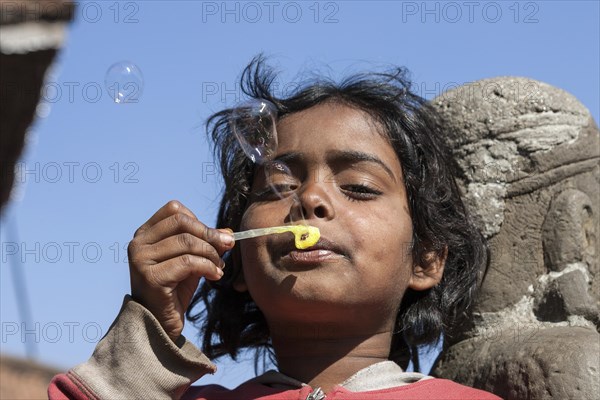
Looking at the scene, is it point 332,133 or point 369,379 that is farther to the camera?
point 332,133

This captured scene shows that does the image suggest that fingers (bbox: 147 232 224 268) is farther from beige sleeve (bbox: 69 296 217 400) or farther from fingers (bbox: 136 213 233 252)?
beige sleeve (bbox: 69 296 217 400)

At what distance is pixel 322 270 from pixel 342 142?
0.37 meters

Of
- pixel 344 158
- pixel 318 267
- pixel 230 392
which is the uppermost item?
pixel 344 158

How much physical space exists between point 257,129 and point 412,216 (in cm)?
49

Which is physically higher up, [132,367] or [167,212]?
[167,212]

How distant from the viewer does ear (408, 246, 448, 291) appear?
2.59m

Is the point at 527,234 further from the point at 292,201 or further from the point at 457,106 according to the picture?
the point at 292,201

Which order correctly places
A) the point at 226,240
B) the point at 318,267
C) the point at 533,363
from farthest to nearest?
the point at 533,363, the point at 318,267, the point at 226,240

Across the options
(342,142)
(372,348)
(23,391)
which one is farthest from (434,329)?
(23,391)

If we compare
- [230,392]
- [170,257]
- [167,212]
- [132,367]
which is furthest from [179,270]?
[230,392]

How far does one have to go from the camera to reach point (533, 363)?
236 centimetres

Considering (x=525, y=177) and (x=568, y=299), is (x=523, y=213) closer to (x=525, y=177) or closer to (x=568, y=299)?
(x=525, y=177)

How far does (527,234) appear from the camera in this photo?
264 centimetres

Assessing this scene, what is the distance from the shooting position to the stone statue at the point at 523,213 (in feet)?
8.30
